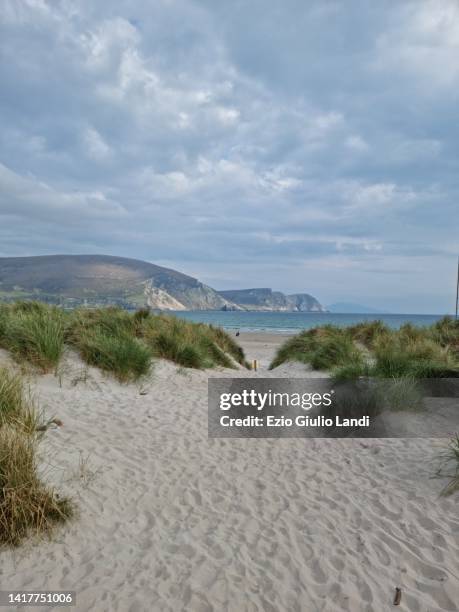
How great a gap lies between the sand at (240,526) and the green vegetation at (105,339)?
94.2 inches

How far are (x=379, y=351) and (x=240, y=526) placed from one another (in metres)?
6.98

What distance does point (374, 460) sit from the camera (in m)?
5.33

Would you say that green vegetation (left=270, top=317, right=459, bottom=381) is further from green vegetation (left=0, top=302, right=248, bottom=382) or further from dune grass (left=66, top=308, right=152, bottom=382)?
dune grass (left=66, top=308, right=152, bottom=382)

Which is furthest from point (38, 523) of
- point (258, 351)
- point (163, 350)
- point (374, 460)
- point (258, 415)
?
point (258, 351)

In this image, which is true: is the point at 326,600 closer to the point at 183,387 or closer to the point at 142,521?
the point at 142,521

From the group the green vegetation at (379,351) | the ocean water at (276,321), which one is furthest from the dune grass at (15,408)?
the ocean water at (276,321)

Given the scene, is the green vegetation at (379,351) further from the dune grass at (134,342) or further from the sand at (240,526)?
the dune grass at (134,342)

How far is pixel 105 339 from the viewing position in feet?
30.4

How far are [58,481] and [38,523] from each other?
2.34 feet

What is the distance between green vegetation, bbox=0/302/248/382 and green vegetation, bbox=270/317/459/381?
3155 millimetres

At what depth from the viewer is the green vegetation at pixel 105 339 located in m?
8.24

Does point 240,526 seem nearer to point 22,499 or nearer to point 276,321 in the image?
point 22,499

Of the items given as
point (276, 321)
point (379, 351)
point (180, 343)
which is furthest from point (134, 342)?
point (276, 321)

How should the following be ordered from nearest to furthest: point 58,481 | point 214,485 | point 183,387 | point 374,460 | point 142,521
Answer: point 142,521 < point 58,481 < point 214,485 < point 374,460 < point 183,387
